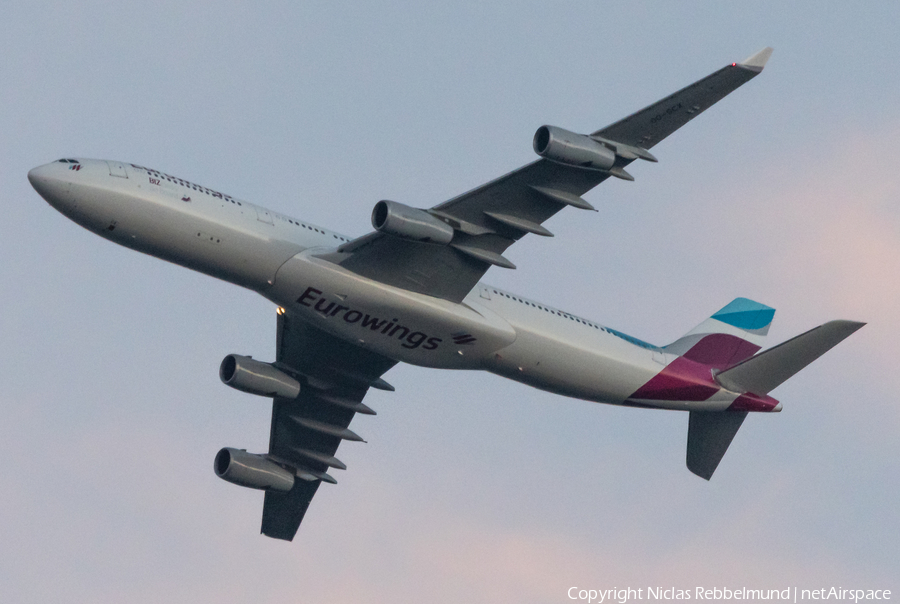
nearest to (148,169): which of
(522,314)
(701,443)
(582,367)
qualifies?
(522,314)

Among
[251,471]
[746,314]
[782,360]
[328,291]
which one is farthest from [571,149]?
[251,471]

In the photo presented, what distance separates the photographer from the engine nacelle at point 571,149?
43406 millimetres

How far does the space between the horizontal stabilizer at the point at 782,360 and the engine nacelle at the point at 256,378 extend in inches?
701

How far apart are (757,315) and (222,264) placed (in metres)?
25.7

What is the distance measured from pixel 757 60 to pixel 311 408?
81.3ft

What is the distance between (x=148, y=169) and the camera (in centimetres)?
4588

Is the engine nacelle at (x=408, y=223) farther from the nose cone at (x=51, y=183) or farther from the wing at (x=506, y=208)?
the nose cone at (x=51, y=183)

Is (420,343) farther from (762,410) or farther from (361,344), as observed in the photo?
(762,410)

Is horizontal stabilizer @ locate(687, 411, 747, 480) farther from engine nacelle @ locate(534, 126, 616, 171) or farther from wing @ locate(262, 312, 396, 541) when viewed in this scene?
engine nacelle @ locate(534, 126, 616, 171)

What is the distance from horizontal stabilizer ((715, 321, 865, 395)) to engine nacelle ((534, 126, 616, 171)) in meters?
12.2

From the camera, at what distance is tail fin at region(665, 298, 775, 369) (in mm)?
56375

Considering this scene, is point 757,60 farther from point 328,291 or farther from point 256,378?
point 256,378

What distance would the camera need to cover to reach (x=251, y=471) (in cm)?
5678

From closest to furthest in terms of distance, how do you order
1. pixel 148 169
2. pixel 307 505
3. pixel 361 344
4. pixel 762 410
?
pixel 148 169
pixel 361 344
pixel 762 410
pixel 307 505
